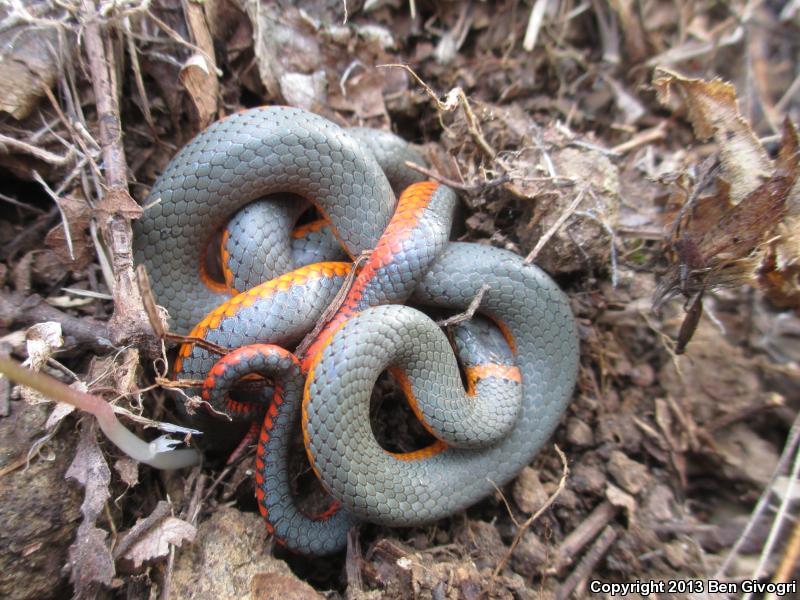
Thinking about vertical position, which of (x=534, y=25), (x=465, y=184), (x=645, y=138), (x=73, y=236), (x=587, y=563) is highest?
(x=534, y=25)

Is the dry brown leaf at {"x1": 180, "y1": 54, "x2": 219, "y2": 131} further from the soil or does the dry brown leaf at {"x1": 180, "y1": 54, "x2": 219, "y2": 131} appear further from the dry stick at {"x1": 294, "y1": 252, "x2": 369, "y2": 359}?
the dry stick at {"x1": 294, "y1": 252, "x2": 369, "y2": 359}

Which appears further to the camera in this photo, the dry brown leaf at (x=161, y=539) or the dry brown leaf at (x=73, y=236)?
the dry brown leaf at (x=73, y=236)

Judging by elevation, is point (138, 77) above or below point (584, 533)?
above

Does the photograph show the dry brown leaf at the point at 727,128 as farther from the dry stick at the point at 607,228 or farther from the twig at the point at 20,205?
the twig at the point at 20,205

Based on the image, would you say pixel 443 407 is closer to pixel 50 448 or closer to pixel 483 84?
pixel 50 448

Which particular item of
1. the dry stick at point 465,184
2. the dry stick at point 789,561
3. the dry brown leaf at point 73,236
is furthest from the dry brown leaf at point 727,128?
the dry brown leaf at point 73,236

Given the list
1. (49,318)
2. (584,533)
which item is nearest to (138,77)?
(49,318)

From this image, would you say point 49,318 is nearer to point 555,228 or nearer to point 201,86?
point 201,86

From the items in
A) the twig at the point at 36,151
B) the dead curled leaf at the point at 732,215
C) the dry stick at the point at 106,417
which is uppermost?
the dead curled leaf at the point at 732,215

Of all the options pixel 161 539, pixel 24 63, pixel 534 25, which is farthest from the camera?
pixel 534 25
